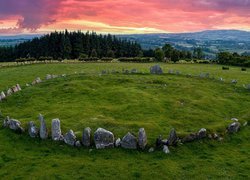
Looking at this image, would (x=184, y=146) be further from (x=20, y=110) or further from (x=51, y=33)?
(x=51, y=33)

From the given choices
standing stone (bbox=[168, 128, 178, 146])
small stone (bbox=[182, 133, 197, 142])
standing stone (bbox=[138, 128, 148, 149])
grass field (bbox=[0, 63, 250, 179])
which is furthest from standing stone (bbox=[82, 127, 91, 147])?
small stone (bbox=[182, 133, 197, 142])

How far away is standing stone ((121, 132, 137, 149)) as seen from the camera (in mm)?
23281

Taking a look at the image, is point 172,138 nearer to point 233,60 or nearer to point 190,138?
point 190,138

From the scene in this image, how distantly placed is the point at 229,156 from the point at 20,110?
21180 millimetres

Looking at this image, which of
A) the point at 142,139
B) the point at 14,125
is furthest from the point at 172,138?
the point at 14,125

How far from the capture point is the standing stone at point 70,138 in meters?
Answer: 23.9

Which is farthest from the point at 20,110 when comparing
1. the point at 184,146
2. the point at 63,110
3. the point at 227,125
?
the point at 227,125

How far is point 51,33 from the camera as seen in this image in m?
146

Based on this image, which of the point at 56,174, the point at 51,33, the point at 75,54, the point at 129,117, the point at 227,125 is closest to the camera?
the point at 56,174

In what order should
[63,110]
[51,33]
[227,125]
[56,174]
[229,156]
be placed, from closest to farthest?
[56,174] < [229,156] < [227,125] < [63,110] < [51,33]

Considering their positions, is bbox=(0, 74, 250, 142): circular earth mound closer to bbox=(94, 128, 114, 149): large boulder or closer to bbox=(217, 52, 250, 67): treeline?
bbox=(94, 128, 114, 149): large boulder

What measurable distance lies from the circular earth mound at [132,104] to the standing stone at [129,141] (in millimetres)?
1848

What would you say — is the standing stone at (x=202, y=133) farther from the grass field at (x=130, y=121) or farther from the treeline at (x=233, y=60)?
the treeline at (x=233, y=60)

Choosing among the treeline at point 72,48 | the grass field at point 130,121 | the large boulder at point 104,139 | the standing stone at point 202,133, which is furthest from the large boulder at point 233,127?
the treeline at point 72,48
